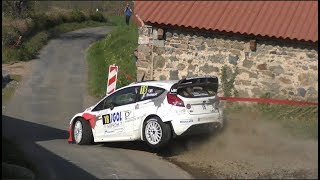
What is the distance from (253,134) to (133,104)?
2810mm

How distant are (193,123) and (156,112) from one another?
0.79m

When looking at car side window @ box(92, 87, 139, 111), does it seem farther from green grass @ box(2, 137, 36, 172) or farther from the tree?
the tree

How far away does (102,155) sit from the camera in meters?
11.9

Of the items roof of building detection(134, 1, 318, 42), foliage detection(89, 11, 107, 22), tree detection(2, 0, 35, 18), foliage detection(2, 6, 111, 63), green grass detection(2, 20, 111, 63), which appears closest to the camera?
roof of building detection(134, 1, 318, 42)

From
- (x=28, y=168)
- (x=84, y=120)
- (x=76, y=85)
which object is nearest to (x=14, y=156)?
(x=28, y=168)

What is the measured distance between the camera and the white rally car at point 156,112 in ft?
38.7

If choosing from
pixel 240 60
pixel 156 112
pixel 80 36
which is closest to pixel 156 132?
pixel 156 112

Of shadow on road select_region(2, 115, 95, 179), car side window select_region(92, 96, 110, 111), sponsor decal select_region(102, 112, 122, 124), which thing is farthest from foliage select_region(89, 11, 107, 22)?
sponsor decal select_region(102, 112, 122, 124)

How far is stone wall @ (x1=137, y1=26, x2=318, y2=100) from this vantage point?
635 inches

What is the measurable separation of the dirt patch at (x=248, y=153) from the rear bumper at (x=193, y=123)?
0.42 metres

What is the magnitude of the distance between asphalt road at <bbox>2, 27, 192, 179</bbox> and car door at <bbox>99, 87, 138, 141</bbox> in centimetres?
34

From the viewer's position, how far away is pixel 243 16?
1684 centimetres

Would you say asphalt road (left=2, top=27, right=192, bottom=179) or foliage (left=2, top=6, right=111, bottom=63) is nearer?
asphalt road (left=2, top=27, right=192, bottom=179)

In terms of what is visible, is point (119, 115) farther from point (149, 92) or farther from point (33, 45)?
point (33, 45)
